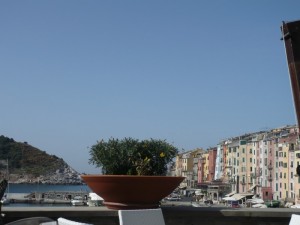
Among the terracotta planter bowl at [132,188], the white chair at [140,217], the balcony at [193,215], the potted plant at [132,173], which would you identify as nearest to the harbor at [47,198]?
the potted plant at [132,173]

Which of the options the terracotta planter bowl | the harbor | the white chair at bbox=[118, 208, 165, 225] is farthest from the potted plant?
the harbor

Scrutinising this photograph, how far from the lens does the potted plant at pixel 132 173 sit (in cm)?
698

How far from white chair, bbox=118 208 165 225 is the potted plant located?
A: 156 centimetres

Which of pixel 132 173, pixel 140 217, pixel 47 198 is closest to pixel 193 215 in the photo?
pixel 132 173

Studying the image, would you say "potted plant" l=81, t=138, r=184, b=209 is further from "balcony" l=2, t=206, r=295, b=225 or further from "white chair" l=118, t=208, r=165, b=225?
"white chair" l=118, t=208, r=165, b=225

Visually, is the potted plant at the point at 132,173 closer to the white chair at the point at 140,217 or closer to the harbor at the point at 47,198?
the white chair at the point at 140,217

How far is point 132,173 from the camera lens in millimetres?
7824

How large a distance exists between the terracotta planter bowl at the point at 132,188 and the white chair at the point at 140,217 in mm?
1533

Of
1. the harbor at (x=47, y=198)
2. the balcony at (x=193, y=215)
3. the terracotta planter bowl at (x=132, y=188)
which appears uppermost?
the harbor at (x=47, y=198)

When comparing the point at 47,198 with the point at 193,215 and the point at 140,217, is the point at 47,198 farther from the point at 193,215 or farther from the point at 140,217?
the point at 140,217

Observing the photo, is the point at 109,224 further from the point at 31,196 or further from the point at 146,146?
the point at 31,196

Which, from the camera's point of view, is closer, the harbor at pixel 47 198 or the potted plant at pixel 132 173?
the potted plant at pixel 132 173

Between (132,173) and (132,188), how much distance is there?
850 mm

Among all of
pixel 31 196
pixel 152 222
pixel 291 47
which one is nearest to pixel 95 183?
pixel 152 222
